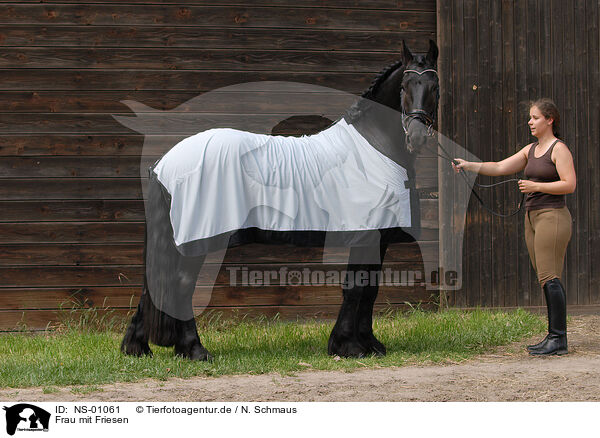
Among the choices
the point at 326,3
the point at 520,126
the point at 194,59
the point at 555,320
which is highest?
the point at 326,3

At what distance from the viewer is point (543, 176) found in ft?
15.5

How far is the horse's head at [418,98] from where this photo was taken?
4289mm

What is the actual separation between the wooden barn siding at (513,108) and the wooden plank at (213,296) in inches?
28.5

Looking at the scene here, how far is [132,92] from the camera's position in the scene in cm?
629

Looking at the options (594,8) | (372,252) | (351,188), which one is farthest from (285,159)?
(594,8)

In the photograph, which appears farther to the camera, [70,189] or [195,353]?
[70,189]

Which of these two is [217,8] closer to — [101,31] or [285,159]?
[101,31]

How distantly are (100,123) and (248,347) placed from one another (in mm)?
2720

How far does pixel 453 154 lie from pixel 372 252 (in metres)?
2.42

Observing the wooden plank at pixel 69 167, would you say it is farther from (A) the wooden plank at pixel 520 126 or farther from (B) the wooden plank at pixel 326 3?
(A) the wooden plank at pixel 520 126
